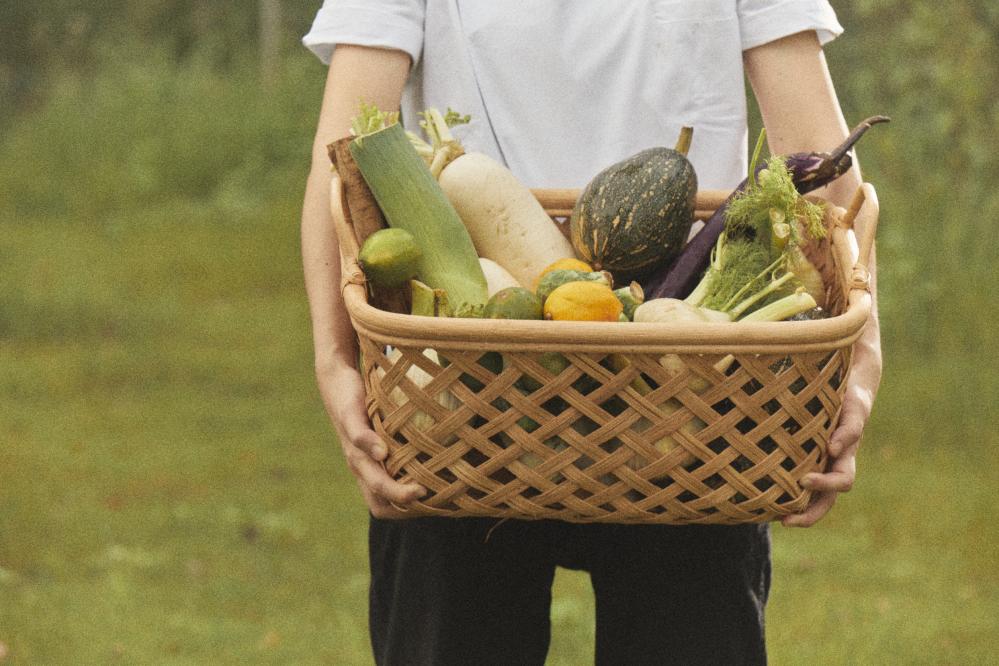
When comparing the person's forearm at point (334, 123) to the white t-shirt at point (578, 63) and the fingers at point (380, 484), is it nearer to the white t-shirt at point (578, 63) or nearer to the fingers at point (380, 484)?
the white t-shirt at point (578, 63)

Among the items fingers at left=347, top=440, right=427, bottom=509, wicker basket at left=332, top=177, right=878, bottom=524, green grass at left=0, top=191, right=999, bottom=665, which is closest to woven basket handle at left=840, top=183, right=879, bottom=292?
wicker basket at left=332, top=177, right=878, bottom=524

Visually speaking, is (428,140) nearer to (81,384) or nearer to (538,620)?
(538,620)

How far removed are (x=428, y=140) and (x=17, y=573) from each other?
2.49 metres

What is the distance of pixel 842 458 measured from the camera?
5.22ft

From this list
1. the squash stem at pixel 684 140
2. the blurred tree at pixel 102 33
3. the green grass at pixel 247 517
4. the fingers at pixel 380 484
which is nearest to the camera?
the fingers at pixel 380 484

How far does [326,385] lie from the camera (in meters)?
1.74

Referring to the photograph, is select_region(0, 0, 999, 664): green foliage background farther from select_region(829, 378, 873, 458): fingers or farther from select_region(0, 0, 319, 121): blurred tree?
select_region(829, 378, 873, 458): fingers

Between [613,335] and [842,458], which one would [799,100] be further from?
[613,335]

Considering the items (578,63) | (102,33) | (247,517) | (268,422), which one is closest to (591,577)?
(578,63)

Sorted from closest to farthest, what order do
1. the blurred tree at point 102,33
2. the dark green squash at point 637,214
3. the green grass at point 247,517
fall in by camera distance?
the dark green squash at point 637,214
the green grass at point 247,517
the blurred tree at point 102,33

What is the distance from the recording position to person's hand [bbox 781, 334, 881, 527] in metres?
1.56

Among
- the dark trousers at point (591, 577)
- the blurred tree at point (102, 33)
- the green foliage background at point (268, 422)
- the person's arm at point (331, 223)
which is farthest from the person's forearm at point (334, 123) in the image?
the blurred tree at point (102, 33)

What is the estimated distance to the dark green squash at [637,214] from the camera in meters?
1.65

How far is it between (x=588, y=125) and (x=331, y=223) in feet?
1.24
